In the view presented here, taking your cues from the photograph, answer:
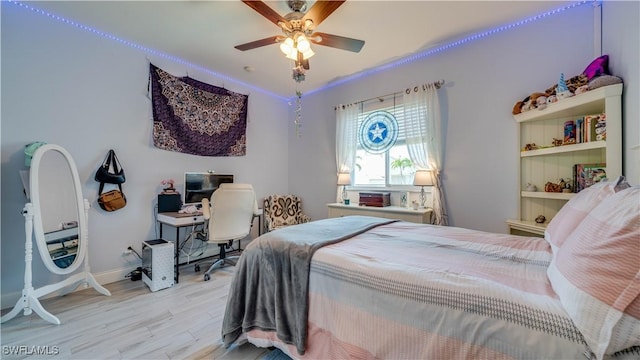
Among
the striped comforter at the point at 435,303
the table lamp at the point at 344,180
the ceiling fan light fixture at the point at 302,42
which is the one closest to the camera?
the striped comforter at the point at 435,303

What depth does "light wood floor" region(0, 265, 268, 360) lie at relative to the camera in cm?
162

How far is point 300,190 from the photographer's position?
4.59m

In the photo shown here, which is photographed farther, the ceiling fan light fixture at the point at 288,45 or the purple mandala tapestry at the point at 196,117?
the purple mandala tapestry at the point at 196,117

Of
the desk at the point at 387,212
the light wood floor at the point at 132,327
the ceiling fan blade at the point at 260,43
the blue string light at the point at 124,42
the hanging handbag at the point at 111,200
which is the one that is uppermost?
the blue string light at the point at 124,42

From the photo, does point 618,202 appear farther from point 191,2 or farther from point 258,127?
point 258,127

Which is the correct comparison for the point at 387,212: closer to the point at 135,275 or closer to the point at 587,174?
the point at 587,174

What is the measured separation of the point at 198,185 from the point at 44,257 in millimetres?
1543

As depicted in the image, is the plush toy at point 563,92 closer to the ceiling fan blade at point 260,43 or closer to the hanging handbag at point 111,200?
the ceiling fan blade at point 260,43

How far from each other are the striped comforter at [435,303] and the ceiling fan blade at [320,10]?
1.71 m

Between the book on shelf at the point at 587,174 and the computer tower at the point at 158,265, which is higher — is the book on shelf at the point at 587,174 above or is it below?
above

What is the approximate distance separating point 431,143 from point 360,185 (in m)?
1.25

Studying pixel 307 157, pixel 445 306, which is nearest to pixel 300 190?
pixel 307 157

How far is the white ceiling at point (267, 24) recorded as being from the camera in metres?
2.25

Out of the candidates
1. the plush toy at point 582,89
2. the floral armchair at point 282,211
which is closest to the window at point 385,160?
the floral armchair at point 282,211
